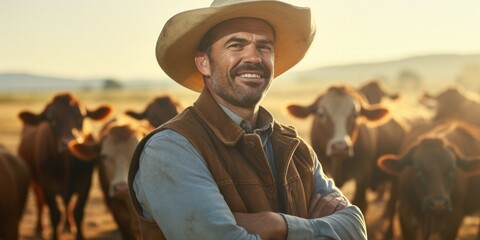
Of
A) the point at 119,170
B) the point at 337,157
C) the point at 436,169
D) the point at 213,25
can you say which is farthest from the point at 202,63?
the point at 337,157

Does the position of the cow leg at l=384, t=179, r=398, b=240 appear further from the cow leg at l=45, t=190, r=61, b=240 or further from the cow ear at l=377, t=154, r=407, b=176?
the cow leg at l=45, t=190, r=61, b=240

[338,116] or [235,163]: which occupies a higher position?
[235,163]

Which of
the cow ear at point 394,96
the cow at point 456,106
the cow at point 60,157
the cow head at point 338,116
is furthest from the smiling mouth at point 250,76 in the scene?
the cow ear at point 394,96

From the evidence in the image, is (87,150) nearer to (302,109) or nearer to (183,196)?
(302,109)

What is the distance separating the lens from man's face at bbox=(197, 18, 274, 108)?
2861 millimetres

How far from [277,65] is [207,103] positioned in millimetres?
853

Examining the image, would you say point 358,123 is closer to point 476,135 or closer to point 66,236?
point 476,135

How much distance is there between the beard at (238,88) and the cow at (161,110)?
562 cm

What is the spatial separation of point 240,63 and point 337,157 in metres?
5.93

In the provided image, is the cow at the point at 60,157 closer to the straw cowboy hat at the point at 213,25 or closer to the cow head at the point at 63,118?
the cow head at the point at 63,118

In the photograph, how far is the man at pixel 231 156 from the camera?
2547mm

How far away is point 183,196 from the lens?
253cm

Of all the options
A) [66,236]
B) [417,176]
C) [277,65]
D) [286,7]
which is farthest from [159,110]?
[286,7]

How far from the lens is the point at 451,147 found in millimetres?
6965
